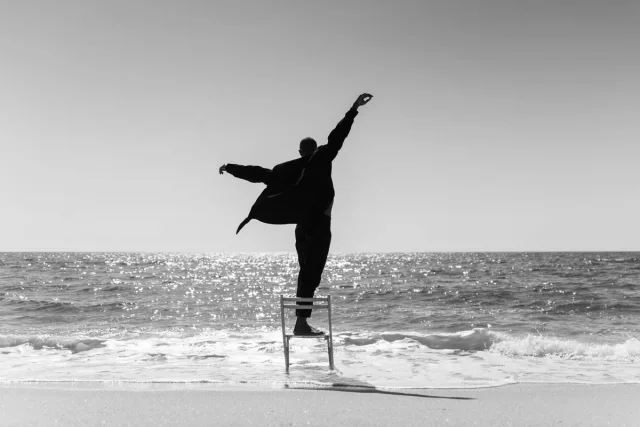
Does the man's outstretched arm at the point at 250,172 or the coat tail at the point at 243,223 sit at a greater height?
the man's outstretched arm at the point at 250,172

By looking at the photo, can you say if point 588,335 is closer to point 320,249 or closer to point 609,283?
point 320,249

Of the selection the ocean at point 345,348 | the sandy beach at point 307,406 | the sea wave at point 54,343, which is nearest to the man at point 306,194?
the ocean at point 345,348

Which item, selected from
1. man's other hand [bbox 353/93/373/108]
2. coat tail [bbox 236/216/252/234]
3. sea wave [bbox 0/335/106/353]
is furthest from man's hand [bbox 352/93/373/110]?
sea wave [bbox 0/335/106/353]

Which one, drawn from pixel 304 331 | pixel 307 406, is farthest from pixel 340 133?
pixel 307 406

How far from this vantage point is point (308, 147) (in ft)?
21.7

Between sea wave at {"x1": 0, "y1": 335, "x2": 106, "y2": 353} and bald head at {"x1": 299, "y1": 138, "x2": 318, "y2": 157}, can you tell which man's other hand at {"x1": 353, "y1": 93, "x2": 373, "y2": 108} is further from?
sea wave at {"x1": 0, "y1": 335, "x2": 106, "y2": 353}

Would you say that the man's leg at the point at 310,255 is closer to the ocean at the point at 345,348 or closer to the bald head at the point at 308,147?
the ocean at the point at 345,348

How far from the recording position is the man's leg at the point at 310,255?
6.48 metres

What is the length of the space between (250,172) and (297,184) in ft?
1.74

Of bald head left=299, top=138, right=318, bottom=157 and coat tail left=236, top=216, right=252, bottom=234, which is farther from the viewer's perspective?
bald head left=299, top=138, right=318, bottom=157

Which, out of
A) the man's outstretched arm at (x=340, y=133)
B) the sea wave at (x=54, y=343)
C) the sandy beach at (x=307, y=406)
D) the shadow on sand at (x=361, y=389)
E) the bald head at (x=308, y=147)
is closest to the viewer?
the sandy beach at (x=307, y=406)

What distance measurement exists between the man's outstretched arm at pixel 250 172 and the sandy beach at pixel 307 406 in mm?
2223


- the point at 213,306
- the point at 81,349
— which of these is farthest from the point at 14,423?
the point at 213,306

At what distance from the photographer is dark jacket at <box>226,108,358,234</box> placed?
6.38m
